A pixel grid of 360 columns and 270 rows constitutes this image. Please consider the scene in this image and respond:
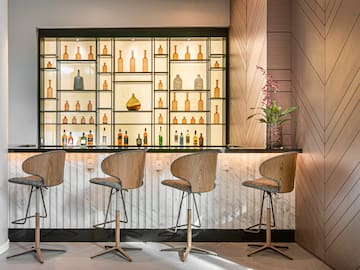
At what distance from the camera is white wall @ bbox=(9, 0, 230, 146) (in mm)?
7055

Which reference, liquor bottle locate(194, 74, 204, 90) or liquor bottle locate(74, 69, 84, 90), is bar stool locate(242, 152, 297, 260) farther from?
liquor bottle locate(74, 69, 84, 90)

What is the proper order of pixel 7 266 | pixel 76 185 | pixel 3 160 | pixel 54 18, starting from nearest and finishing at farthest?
pixel 7 266 → pixel 3 160 → pixel 76 185 → pixel 54 18

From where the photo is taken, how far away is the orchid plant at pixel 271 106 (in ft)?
16.6

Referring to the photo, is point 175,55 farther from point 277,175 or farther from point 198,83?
point 277,175

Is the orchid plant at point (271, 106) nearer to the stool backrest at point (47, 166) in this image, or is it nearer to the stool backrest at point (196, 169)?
the stool backrest at point (196, 169)

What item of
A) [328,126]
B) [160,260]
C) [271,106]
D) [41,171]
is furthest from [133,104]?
[328,126]

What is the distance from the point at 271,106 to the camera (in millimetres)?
5191

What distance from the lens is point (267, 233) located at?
15.6 feet

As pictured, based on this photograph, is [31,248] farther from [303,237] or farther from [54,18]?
[54,18]

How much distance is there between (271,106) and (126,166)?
187cm

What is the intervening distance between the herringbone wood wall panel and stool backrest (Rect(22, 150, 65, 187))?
257cm

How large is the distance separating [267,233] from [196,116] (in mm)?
2941

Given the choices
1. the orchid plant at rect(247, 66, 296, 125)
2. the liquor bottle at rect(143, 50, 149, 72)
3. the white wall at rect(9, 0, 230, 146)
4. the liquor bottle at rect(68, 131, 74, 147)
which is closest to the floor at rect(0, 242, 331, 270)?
the orchid plant at rect(247, 66, 296, 125)

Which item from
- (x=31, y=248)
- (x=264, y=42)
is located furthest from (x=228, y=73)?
(x=31, y=248)
